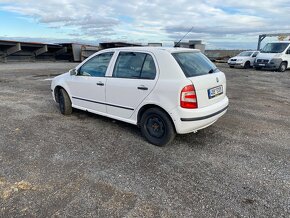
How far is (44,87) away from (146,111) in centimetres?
653

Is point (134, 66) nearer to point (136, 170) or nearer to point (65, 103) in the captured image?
point (136, 170)

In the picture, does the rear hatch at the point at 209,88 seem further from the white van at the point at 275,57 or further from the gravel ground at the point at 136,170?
the white van at the point at 275,57

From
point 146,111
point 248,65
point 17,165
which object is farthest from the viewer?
point 248,65

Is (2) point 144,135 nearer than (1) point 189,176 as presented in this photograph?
No

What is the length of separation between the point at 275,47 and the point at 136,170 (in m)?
17.9

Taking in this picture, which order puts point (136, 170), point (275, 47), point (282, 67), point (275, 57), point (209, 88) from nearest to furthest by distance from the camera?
1. point (136, 170)
2. point (209, 88)
3. point (275, 57)
4. point (282, 67)
5. point (275, 47)

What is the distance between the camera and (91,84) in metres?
4.85

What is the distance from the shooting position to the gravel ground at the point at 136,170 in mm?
2592

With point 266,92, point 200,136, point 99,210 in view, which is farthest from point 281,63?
point 99,210

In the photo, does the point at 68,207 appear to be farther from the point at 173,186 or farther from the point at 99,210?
the point at 173,186

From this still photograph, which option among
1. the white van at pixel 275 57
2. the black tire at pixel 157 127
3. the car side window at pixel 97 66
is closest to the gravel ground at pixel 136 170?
the black tire at pixel 157 127

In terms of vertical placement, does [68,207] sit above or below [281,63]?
below

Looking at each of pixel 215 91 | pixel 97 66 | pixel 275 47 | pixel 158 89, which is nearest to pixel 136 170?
pixel 158 89

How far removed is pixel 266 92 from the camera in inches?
362
